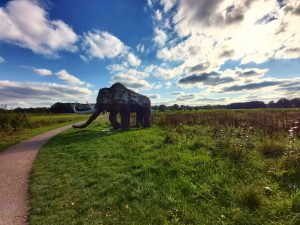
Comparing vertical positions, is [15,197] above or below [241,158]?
below

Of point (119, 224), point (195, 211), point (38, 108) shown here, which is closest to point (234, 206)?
point (195, 211)

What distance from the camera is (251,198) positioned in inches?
193

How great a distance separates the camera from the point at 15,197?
597 centimetres

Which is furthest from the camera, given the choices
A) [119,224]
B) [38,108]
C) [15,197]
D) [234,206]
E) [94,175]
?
[38,108]

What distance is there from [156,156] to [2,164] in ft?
21.0

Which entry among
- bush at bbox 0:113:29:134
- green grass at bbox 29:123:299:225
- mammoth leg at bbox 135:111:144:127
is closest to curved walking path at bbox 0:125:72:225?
green grass at bbox 29:123:299:225

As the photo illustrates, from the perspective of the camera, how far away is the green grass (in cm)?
464

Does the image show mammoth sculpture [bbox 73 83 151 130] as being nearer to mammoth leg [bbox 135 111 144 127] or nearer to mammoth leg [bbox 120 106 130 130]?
mammoth leg [bbox 120 106 130 130]

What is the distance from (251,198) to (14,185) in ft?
21.9

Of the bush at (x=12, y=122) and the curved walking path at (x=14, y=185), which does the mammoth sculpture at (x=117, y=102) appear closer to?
the curved walking path at (x=14, y=185)

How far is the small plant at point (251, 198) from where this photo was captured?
480 cm

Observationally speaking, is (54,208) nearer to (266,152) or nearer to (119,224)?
(119,224)

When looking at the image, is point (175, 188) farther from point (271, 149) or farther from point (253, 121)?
point (253, 121)

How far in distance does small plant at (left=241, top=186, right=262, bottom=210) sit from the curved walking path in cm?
473
